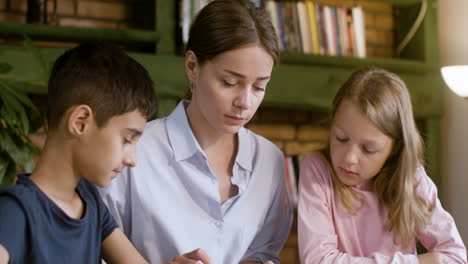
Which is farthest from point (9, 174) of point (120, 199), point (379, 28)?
point (379, 28)

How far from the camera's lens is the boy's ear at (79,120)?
1017mm

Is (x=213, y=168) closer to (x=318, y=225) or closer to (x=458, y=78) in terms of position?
(x=318, y=225)

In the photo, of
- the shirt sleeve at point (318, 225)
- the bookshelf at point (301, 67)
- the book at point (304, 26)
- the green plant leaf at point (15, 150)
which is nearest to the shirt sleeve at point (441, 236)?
the shirt sleeve at point (318, 225)

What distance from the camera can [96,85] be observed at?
1.04 metres

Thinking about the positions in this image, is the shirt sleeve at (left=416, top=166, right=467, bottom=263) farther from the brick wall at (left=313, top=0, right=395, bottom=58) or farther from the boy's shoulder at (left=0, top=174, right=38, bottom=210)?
the brick wall at (left=313, top=0, right=395, bottom=58)

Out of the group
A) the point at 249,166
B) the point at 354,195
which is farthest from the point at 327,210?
the point at 249,166

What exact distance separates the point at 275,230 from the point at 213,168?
241mm

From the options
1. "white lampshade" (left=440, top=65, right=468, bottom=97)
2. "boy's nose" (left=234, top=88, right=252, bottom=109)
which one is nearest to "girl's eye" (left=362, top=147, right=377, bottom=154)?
"boy's nose" (left=234, top=88, right=252, bottom=109)

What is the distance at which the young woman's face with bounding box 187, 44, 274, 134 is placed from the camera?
4.30 feet

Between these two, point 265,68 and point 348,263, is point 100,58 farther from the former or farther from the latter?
point 348,263

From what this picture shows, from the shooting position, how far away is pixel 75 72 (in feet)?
3.43

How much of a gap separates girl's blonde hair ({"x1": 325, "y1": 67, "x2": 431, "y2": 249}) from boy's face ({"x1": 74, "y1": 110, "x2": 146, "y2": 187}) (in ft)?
2.21

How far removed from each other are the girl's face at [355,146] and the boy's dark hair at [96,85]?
1.91 ft

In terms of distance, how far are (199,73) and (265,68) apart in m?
0.16
